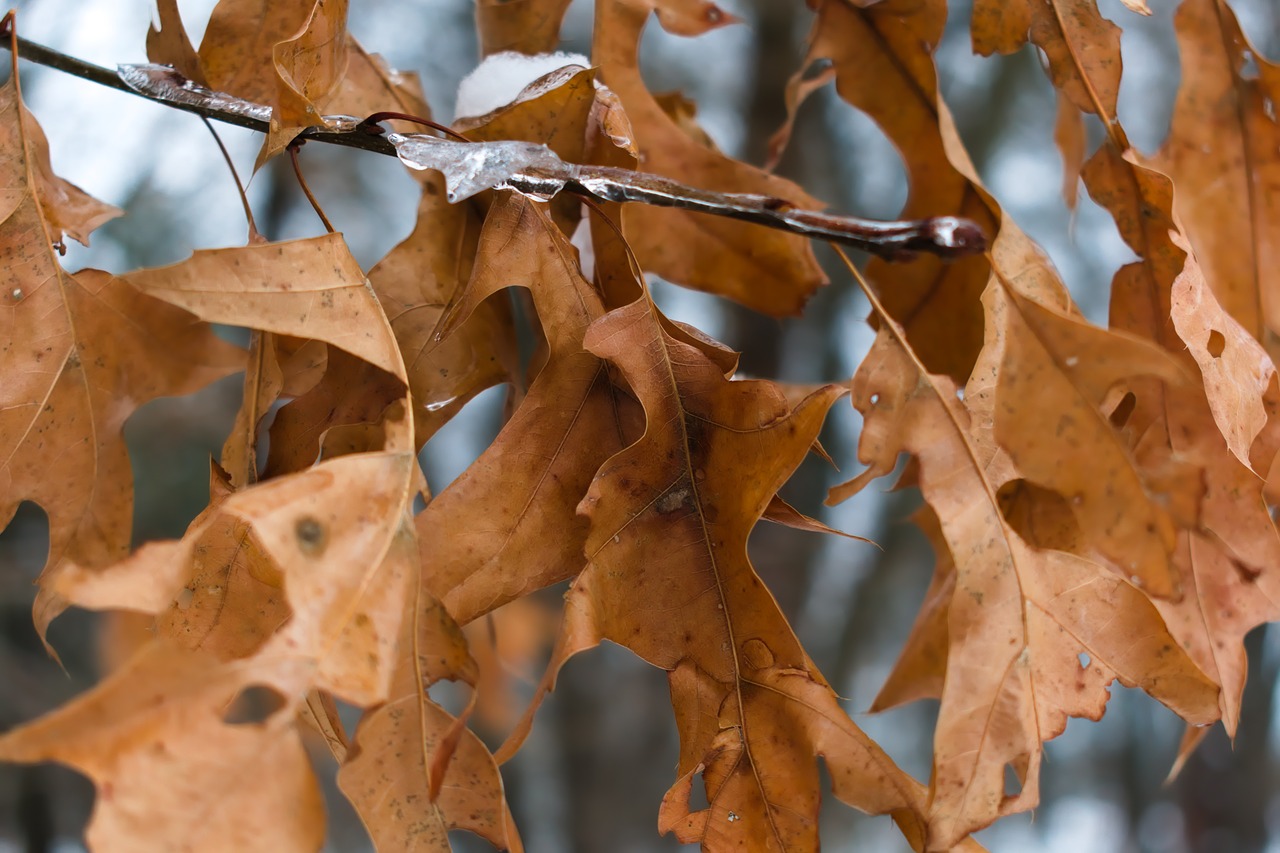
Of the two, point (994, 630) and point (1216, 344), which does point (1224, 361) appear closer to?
point (1216, 344)

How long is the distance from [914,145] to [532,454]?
347 millimetres

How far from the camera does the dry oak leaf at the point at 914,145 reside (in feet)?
1.94

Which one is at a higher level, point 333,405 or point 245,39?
point 245,39

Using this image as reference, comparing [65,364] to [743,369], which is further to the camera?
[743,369]

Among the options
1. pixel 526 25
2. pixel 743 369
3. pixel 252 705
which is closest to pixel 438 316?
pixel 526 25

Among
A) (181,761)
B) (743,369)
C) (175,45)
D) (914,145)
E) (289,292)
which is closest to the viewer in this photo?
(181,761)

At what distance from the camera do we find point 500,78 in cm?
59

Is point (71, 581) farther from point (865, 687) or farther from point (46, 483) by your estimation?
point (865, 687)

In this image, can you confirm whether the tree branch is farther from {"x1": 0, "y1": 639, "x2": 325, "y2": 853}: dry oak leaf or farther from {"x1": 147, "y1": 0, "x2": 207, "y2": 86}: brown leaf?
{"x1": 0, "y1": 639, "x2": 325, "y2": 853}: dry oak leaf

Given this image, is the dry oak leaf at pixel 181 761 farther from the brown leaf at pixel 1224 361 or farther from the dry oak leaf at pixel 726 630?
the brown leaf at pixel 1224 361

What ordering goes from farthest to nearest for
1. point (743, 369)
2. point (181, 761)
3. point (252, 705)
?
point (252, 705), point (743, 369), point (181, 761)

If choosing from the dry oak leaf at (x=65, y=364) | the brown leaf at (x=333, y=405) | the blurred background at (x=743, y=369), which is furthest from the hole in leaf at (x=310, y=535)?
the blurred background at (x=743, y=369)

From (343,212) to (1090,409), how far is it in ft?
7.15

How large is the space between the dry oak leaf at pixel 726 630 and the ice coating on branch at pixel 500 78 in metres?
0.21
